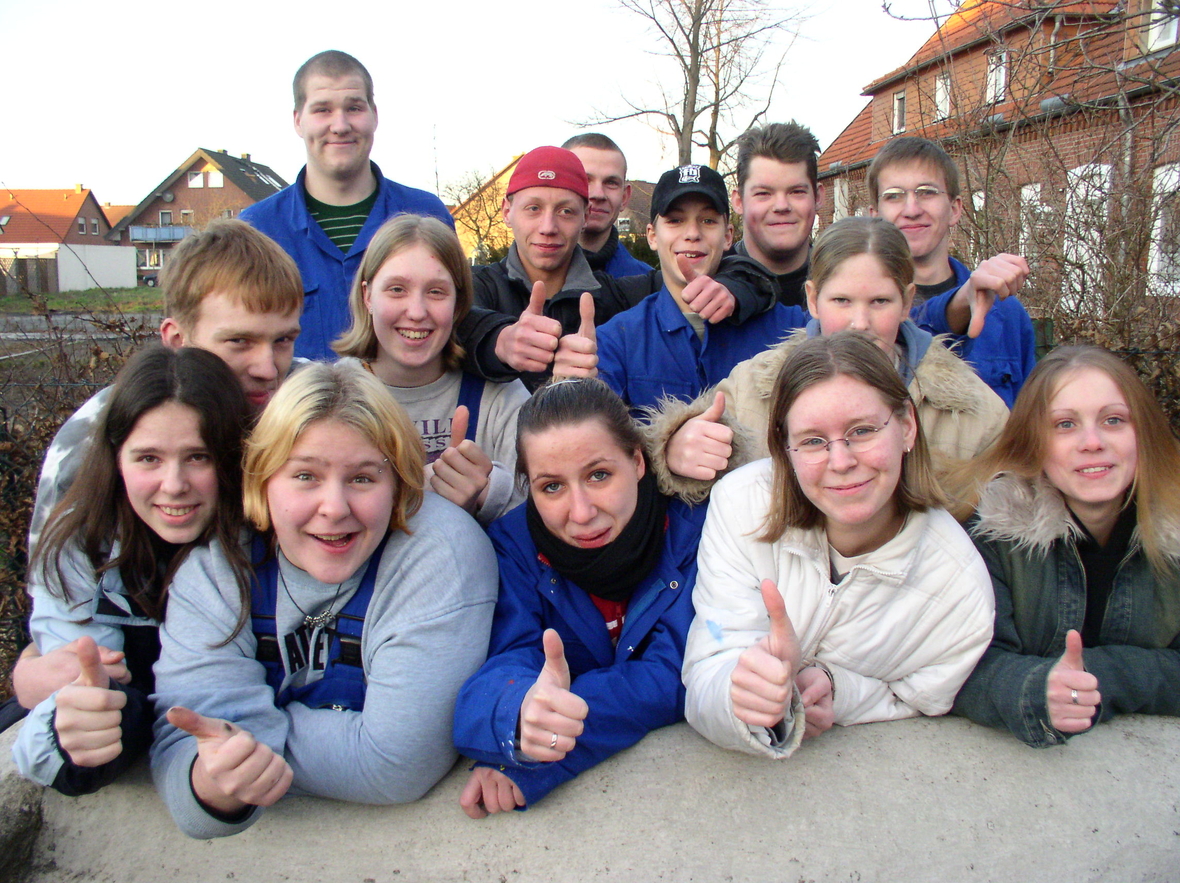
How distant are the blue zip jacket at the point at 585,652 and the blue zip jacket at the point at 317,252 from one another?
171cm

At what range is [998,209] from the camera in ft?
23.5

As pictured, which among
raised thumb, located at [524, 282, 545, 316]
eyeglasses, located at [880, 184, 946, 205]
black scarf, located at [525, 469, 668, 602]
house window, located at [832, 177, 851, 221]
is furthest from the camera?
house window, located at [832, 177, 851, 221]

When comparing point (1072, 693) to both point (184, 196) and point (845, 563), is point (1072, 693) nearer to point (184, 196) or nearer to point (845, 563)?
point (845, 563)

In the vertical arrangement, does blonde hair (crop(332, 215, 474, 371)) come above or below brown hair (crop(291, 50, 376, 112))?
below

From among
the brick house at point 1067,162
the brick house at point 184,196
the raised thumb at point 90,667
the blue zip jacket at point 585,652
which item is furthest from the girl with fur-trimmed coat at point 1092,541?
the brick house at point 184,196

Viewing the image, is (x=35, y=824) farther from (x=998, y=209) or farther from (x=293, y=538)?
(x=998, y=209)

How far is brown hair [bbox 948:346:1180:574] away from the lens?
227 centimetres

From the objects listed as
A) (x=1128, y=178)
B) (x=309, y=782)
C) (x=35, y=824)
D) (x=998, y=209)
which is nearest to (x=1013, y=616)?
(x=309, y=782)

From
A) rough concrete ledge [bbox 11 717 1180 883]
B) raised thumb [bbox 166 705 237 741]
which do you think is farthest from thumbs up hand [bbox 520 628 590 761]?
raised thumb [bbox 166 705 237 741]

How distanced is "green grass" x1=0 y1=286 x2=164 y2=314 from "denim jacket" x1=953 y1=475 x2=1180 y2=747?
13.8ft

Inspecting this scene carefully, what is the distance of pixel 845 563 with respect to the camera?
87.0 inches

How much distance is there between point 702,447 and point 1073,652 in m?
1.09

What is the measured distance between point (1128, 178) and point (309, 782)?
6.88m

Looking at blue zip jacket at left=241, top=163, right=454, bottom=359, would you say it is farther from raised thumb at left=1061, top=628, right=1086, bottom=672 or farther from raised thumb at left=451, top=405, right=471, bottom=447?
raised thumb at left=1061, top=628, right=1086, bottom=672
